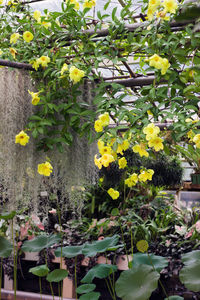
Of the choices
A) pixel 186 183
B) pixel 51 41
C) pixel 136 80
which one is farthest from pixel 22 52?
pixel 186 183

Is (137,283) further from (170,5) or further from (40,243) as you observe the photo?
(170,5)

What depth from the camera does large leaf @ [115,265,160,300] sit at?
1.15m

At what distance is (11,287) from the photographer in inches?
108

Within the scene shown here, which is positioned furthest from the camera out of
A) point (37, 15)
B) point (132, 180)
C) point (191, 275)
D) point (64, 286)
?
A: point (64, 286)

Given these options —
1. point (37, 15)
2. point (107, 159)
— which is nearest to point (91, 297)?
point (107, 159)

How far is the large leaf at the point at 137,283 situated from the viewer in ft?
3.78

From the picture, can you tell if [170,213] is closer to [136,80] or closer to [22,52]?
[136,80]

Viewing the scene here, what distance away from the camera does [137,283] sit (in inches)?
47.5

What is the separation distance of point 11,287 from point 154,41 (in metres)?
2.41

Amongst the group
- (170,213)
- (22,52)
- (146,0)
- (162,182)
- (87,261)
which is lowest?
(87,261)

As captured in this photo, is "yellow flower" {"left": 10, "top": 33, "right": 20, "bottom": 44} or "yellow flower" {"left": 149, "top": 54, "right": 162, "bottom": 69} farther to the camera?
"yellow flower" {"left": 10, "top": 33, "right": 20, "bottom": 44}

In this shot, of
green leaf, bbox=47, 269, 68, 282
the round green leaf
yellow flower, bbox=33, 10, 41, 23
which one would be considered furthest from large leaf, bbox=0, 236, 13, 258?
yellow flower, bbox=33, 10, 41, 23

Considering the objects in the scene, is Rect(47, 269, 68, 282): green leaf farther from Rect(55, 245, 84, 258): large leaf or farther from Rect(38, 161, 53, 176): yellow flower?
Rect(38, 161, 53, 176): yellow flower

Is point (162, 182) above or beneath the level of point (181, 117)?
beneath
